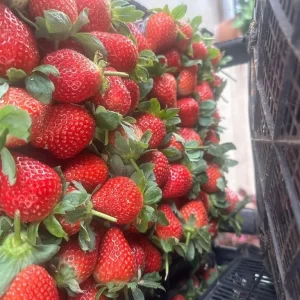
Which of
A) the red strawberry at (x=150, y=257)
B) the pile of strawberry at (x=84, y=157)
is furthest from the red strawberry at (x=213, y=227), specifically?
the red strawberry at (x=150, y=257)

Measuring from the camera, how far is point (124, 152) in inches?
23.1

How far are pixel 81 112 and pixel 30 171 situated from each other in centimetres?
11

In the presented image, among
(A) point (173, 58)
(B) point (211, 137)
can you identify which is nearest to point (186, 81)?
(A) point (173, 58)

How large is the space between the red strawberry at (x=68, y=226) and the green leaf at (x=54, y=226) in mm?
12

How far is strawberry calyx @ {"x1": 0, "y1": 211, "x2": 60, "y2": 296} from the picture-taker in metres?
0.43

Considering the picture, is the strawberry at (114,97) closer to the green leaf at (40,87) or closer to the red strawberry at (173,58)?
the green leaf at (40,87)

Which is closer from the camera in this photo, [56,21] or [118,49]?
[56,21]

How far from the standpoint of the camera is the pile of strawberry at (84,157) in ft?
1.46

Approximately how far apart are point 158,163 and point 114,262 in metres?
0.19

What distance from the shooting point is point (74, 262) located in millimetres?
497

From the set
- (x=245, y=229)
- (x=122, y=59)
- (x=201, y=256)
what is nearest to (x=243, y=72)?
(x=245, y=229)

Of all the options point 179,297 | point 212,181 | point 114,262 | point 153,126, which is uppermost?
point 153,126

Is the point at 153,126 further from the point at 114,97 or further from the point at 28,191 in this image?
the point at 28,191

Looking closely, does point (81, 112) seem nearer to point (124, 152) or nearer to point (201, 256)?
point (124, 152)
